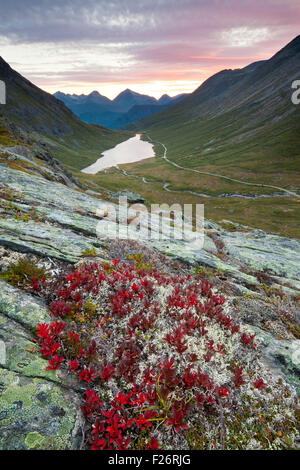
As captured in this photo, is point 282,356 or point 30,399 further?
point 282,356

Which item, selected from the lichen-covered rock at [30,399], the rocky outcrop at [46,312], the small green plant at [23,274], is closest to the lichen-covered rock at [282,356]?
the rocky outcrop at [46,312]

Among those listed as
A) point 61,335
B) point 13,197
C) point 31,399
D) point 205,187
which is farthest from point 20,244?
point 205,187

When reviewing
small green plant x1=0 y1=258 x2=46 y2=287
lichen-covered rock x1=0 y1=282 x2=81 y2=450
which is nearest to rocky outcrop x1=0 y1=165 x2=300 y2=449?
lichen-covered rock x1=0 y1=282 x2=81 y2=450

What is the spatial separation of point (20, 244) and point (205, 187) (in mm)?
117670

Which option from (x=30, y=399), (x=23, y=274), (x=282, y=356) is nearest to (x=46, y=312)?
(x=23, y=274)

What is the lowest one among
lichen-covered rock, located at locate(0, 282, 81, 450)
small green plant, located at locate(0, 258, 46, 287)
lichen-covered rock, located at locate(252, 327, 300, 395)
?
lichen-covered rock, located at locate(252, 327, 300, 395)

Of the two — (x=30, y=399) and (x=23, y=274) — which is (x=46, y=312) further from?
(x=30, y=399)

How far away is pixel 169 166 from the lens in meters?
170

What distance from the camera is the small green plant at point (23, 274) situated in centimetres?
688

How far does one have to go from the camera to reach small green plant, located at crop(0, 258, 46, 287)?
6875 millimetres

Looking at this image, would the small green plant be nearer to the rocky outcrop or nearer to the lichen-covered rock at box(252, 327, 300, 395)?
the rocky outcrop

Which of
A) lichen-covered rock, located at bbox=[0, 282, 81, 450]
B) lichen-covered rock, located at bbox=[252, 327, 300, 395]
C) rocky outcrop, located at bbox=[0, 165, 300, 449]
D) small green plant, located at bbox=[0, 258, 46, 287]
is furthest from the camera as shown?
small green plant, located at bbox=[0, 258, 46, 287]

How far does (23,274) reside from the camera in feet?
23.4

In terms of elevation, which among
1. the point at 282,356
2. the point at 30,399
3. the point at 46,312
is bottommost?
the point at 282,356
